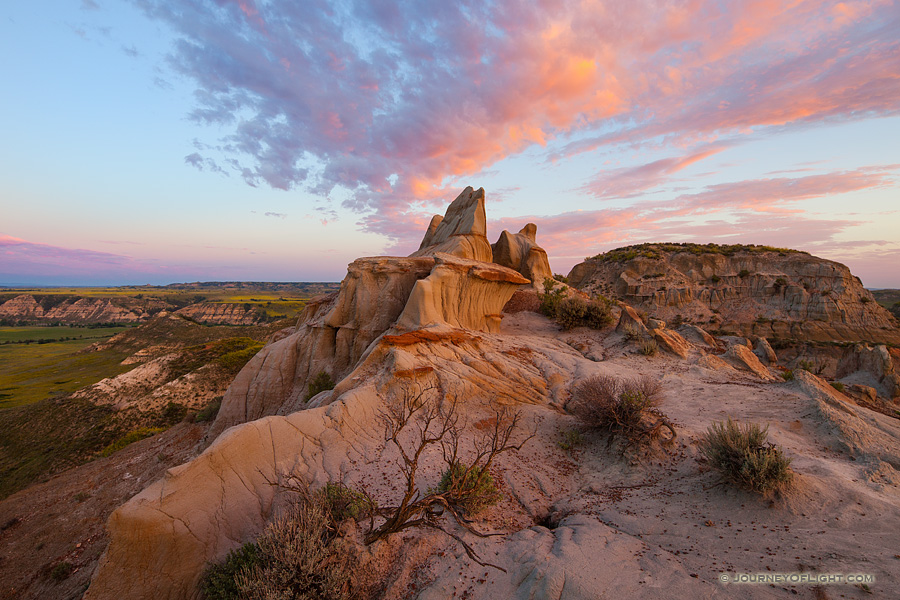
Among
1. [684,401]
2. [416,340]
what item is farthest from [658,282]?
[416,340]

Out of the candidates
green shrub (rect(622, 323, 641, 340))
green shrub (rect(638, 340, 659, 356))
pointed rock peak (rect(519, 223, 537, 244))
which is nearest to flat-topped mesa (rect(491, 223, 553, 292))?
pointed rock peak (rect(519, 223, 537, 244))

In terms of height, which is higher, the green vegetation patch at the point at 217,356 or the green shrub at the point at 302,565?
the green shrub at the point at 302,565

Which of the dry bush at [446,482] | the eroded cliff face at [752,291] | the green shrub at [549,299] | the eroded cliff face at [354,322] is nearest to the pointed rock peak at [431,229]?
the eroded cliff face at [354,322]

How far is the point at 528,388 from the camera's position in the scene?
12625mm

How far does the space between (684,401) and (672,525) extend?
7.29m

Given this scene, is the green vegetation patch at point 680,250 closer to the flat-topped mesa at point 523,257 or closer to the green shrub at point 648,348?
the flat-topped mesa at point 523,257

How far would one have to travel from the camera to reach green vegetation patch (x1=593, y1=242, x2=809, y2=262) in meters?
40.3

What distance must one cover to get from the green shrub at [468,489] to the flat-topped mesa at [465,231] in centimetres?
1388

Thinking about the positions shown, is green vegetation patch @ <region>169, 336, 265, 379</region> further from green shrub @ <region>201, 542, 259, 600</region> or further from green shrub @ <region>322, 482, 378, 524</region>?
green shrub @ <region>322, 482, 378, 524</region>

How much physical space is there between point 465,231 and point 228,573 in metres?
17.8

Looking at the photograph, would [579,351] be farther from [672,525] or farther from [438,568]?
[438,568]

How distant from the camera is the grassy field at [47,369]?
36.8 m

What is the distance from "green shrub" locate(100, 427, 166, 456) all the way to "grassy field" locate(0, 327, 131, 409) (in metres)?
17.8

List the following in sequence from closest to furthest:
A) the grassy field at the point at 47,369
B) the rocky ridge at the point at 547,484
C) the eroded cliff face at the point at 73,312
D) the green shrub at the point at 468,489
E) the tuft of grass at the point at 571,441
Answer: the rocky ridge at the point at 547,484 → the green shrub at the point at 468,489 → the tuft of grass at the point at 571,441 → the grassy field at the point at 47,369 → the eroded cliff face at the point at 73,312
